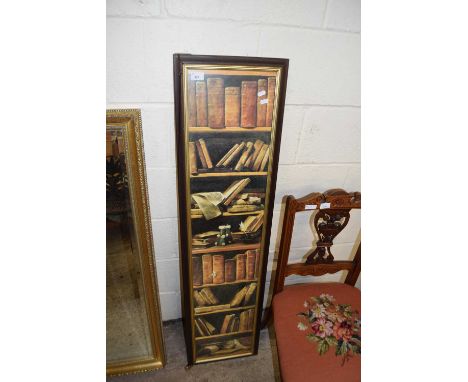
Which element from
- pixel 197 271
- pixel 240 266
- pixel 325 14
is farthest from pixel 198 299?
pixel 325 14

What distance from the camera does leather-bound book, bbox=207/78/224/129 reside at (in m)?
0.94

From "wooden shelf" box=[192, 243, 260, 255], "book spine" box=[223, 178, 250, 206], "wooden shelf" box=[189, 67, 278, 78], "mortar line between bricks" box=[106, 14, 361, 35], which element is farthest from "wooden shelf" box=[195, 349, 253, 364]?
"mortar line between bricks" box=[106, 14, 361, 35]

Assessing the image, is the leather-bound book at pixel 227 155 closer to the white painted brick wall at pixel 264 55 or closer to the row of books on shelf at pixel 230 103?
the row of books on shelf at pixel 230 103

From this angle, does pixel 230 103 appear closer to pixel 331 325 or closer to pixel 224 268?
A: pixel 224 268

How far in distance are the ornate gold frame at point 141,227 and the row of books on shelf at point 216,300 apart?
220 mm

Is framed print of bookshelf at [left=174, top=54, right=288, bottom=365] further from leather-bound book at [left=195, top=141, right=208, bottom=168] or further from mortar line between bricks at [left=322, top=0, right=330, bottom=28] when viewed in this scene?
mortar line between bricks at [left=322, top=0, right=330, bottom=28]

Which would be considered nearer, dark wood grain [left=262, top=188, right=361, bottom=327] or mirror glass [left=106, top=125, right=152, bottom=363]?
mirror glass [left=106, top=125, right=152, bottom=363]

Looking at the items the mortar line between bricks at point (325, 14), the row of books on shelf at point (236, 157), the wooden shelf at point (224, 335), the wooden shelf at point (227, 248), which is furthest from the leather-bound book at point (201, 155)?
the wooden shelf at point (224, 335)

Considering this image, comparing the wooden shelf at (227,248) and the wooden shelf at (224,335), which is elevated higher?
the wooden shelf at (227,248)

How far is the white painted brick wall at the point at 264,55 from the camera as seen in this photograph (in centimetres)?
91

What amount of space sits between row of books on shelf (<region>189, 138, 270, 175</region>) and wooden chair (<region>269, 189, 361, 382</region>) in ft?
0.77
